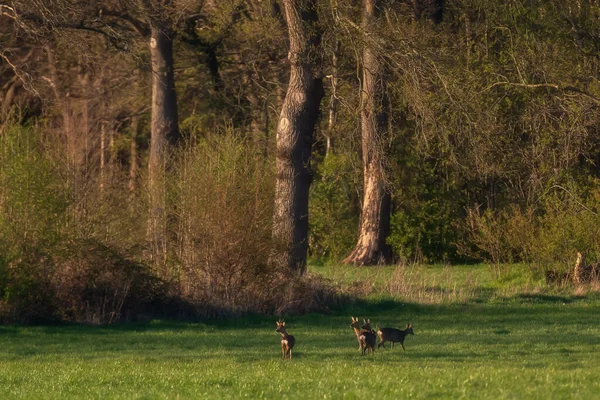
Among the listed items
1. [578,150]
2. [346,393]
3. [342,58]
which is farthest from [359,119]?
[346,393]

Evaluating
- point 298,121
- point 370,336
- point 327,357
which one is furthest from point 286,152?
point 370,336

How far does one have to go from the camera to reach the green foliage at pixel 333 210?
1399 inches

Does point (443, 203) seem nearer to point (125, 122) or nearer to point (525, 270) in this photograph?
point (525, 270)

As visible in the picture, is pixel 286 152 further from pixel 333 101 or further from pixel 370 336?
pixel 370 336

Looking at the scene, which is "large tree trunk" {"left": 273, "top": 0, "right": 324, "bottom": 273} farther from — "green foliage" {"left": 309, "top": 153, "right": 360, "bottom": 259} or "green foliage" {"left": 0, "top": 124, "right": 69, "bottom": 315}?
"green foliage" {"left": 309, "top": 153, "right": 360, "bottom": 259}

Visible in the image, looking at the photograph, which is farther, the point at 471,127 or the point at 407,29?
the point at 407,29

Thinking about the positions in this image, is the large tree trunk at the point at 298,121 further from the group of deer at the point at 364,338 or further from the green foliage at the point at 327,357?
the group of deer at the point at 364,338

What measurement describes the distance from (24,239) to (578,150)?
15.5 metres

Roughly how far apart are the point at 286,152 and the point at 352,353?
9.77m

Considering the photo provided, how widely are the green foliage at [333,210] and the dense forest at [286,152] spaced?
0.26ft

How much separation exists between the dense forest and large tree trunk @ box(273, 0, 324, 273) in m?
0.05

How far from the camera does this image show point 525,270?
2578 centimetres

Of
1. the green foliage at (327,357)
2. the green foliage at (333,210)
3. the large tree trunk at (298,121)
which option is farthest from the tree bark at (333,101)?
the green foliage at (327,357)

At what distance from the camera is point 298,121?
2433 centimetres
